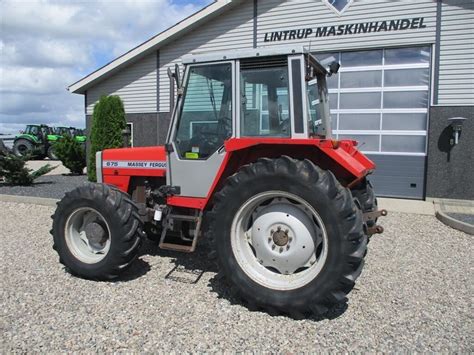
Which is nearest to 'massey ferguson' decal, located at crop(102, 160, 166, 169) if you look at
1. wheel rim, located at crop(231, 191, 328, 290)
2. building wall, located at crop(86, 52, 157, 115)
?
wheel rim, located at crop(231, 191, 328, 290)

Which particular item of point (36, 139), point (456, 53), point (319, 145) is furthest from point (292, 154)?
point (36, 139)

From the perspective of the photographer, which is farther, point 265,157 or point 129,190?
point 129,190

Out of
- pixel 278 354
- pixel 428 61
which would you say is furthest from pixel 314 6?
pixel 278 354

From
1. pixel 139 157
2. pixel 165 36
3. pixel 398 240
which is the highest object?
pixel 165 36

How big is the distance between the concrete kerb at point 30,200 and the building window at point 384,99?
7168 millimetres

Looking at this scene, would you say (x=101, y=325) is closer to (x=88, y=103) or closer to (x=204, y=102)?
(x=204, y=102)

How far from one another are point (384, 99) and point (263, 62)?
6947mm

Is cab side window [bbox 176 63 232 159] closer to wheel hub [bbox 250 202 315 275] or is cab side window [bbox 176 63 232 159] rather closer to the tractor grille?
the tractor grille

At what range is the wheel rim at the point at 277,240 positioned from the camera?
138 inches

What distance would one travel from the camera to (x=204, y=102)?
13.5 feet

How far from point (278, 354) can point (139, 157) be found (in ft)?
9.32

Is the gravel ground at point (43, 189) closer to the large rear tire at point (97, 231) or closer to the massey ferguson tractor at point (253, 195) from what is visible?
the large rear tire at point (97, 231)

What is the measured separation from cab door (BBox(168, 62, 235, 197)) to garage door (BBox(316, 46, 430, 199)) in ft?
20.1

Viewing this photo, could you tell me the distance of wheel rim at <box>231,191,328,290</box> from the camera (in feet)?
11.5
